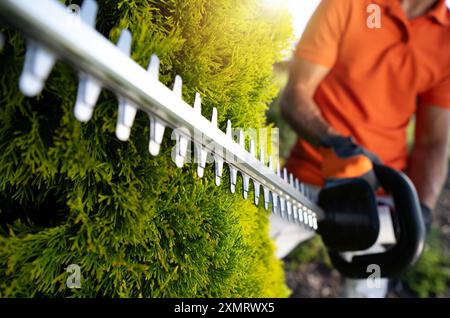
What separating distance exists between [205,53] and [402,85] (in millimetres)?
1567

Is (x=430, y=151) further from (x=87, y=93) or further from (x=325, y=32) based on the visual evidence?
(x=87, y=93)

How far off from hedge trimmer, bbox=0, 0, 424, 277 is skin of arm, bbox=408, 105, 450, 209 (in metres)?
0.96

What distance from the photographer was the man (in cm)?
173

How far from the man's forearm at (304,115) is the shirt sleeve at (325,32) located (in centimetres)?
17

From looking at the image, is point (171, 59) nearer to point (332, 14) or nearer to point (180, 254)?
point (180, 254)

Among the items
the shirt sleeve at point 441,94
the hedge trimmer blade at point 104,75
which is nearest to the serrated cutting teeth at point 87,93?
the hedge trimmer blade at point 104,75

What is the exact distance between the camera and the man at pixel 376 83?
1.73m

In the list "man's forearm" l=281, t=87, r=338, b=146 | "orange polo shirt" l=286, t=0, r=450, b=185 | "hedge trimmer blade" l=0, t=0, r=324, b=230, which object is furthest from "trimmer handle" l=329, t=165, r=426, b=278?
"hedge trimmer blade" l=0, t=0, r=324, b=230

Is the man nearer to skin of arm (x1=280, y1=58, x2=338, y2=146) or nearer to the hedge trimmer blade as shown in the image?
skin of arm (x1=280, y1=58, x2=338, y2=146)

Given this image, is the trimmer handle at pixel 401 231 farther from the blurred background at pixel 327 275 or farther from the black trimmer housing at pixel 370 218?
the blurred background at pixel 327 275

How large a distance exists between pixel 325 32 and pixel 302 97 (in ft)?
0.99

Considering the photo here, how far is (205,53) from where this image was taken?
735 millimetres

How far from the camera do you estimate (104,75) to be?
1.37 ft
